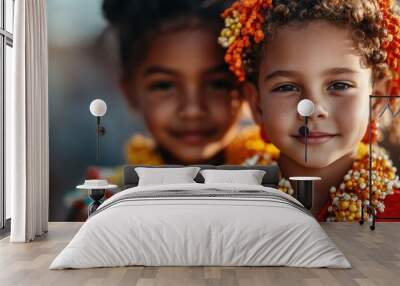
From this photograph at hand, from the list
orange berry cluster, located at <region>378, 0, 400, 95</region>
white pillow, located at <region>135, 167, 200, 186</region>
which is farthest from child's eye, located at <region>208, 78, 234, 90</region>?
orange berry cluster, located at <region>378, 0, 400, 95</region>

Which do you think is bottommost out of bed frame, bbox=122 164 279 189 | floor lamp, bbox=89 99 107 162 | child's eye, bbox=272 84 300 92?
bed frame, bbox=122 164 279 189

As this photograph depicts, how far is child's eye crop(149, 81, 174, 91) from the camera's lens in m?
7.63

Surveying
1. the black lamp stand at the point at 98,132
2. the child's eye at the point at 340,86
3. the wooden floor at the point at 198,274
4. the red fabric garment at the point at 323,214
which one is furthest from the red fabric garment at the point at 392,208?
the black lamp stand at the point at 98,132

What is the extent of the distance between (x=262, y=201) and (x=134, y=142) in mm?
2894

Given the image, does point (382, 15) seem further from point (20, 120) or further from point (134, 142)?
point (20, 120)

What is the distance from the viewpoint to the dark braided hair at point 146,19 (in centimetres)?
761

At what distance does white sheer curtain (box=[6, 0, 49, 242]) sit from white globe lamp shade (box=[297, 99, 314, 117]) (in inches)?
115

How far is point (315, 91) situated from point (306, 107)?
443 mm

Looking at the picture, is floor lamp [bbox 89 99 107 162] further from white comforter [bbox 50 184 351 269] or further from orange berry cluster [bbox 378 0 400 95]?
orange berry cluster [bbox 378 0 400 95]

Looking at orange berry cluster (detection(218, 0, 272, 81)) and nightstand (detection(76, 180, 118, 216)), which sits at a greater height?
orange berry cluster (detection(218, 0, 272, 81))

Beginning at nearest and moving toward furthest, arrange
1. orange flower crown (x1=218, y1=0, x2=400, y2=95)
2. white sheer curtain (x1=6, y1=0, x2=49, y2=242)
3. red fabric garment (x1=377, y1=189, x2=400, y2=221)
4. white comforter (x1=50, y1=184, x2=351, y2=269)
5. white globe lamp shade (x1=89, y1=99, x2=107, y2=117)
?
1. white comforter (x1=50, y1=184, x2=351, y2=269)
2. white sheer curtain (x1=6, y1=0, x2=49, y2=242)
3. white globe lamp shade (x1=89, y1=99, x2=107, y2=117)
4. orange flower crown (x1=218, y1=0, x2=400, y2=95)
5. red fabric garment (x1=377, y1=189, x2=400, y2=221)

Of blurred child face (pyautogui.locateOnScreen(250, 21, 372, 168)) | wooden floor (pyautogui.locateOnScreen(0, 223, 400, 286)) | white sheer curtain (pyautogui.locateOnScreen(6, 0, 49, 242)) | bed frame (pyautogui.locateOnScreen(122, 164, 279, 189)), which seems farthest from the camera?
blurred child face (pyautogui.locateOnScreen(250, 21, 372, 168))

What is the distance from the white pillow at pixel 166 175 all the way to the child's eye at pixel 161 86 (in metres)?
1.12

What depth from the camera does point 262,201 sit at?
519 centimetres
